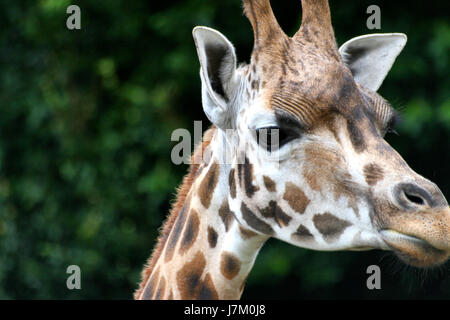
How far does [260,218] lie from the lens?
2.96 meters

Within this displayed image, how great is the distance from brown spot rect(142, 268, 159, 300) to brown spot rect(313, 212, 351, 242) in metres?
0.97

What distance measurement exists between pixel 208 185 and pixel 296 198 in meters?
0.53

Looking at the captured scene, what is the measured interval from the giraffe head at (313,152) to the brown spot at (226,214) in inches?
4.3

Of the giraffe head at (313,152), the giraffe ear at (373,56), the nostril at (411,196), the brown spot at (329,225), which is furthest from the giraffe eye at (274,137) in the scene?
the giraffe ear at (373,56)

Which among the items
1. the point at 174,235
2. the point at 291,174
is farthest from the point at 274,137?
the point at 174,235

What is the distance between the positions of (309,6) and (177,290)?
4.85 ft

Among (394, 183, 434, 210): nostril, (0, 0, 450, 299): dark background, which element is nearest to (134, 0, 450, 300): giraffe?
(394, 183, 434, 210): nostril

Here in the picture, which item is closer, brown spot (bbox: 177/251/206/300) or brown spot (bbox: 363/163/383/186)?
brown spot (bbox: 363/163/383/186)

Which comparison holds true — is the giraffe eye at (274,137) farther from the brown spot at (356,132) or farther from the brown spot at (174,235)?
the brown spot at (174,235)

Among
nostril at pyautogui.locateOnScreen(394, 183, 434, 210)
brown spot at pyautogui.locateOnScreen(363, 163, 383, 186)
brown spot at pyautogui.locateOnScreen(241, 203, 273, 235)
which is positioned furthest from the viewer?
brown spot at pyautogui.locateOnScreen(241, 203, 273, 235)

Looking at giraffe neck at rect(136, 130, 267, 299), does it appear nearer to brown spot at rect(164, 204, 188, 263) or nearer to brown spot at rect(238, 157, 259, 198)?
brown spot at rect(164, 204, 188, 263)

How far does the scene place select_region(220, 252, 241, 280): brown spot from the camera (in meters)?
3.11

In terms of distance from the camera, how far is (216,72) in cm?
313

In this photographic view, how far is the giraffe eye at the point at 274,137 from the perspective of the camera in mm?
2873
